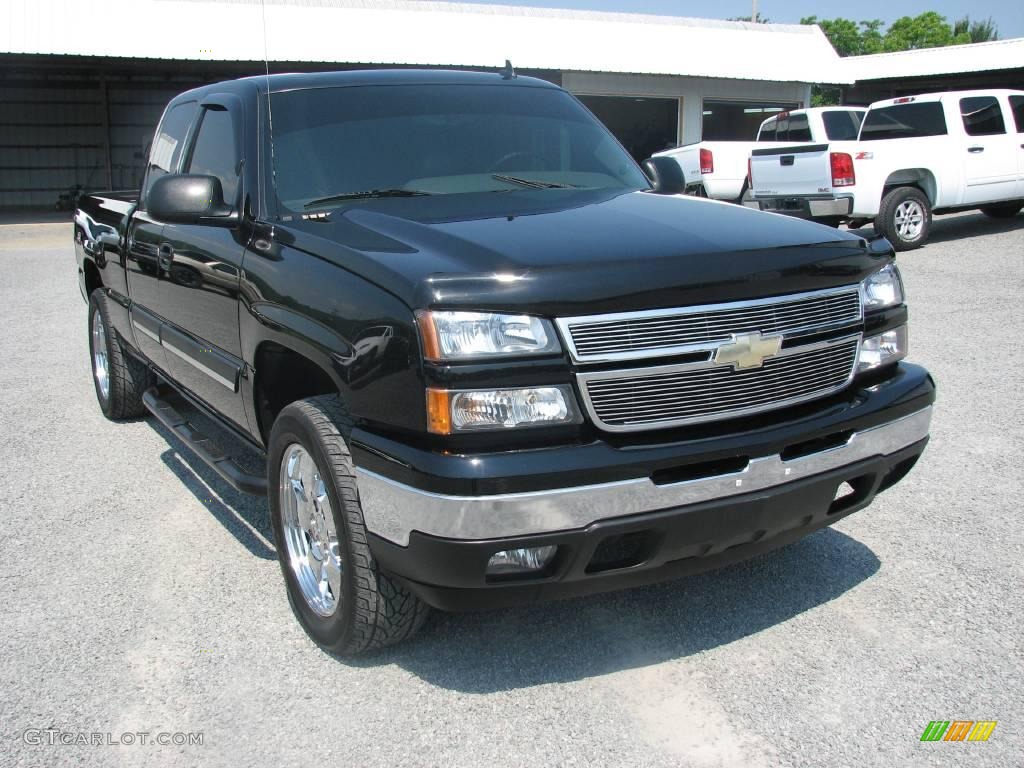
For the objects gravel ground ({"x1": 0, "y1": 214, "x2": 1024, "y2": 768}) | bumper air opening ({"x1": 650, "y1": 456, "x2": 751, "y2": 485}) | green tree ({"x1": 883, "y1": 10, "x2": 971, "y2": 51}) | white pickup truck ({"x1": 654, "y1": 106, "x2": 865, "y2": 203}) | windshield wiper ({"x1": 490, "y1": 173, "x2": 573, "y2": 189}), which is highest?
green tree ({"x1": 883, "y1": 10, "x2": 971, "y2": 51})

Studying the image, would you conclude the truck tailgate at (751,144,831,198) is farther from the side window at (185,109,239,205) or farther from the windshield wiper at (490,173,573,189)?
the side window at (185,109,239,205)

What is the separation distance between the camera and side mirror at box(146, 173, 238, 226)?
11.7 feet

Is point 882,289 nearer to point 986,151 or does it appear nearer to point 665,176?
point 665,176

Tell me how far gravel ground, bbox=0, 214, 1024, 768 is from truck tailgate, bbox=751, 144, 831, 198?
324 inches

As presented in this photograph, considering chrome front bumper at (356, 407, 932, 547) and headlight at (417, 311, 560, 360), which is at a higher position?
headlight at (417, 311, 560, 360)

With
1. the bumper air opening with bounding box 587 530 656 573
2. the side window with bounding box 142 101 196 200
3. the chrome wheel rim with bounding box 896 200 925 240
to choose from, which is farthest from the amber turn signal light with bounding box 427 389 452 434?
the chrome wheel rim with bounding box 896 200 925 240

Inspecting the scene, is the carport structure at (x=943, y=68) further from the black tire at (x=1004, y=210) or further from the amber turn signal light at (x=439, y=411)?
the amber turn signal light at (x=439, y=411)

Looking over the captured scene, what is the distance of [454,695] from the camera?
2.93 metres

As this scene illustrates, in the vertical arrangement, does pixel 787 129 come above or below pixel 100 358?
above

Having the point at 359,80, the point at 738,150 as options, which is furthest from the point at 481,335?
the point at 738,150

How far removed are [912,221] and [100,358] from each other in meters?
10.6

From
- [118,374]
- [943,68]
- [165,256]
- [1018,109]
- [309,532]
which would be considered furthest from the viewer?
[943,68]

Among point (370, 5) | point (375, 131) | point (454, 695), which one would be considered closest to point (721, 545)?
point (454, 695)

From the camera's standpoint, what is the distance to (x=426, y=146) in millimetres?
3850
